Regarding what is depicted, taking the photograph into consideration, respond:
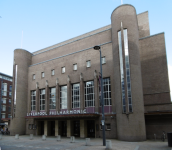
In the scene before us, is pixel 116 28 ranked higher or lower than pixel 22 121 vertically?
higher

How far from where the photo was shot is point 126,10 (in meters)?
28.3

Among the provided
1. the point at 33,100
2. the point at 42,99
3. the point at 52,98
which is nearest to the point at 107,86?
the point at 52,98

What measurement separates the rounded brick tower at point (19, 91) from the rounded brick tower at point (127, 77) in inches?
878

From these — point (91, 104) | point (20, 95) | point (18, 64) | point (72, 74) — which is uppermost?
point (18, 64)

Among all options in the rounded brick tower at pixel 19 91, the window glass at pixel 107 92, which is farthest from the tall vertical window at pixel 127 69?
the rounded brick tower at pixel 19 91

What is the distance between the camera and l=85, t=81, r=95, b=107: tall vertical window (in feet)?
102

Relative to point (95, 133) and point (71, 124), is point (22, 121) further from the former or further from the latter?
point (95, 133)

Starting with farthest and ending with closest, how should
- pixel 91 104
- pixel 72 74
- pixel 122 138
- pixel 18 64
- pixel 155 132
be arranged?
1. pixel 18 64
2. pixel 72 74
3. pixel 91 104
4. pixel 155 132
5. pixel 122 138

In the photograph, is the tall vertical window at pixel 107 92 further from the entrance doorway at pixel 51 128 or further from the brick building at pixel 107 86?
the entrance doorway at pixel 51 128

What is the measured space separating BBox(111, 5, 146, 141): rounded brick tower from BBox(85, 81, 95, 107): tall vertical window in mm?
5341

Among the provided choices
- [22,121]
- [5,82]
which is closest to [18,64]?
[22,121]

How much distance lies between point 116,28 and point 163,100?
43.5 ft

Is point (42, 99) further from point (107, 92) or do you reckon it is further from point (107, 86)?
point (107, 86)

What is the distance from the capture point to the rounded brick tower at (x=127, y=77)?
24.7 m
